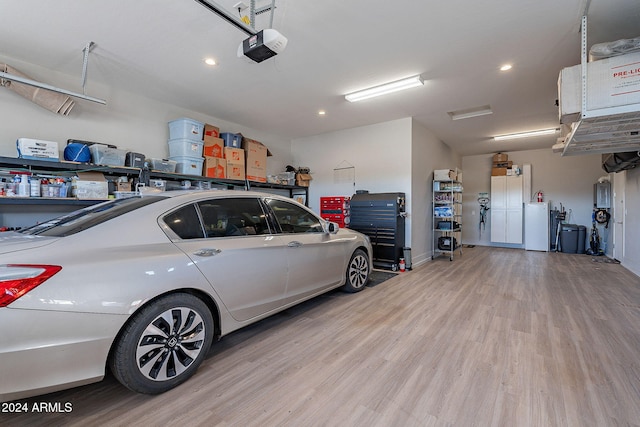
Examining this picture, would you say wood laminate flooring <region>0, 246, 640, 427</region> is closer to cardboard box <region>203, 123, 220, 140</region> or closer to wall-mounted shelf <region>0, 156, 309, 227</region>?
wall-mounted shelf <region>0, 156, 309, 227</region>

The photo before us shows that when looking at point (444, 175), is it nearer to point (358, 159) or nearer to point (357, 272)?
point (358, 159)

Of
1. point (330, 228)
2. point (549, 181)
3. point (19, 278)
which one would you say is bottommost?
point (19, 278)

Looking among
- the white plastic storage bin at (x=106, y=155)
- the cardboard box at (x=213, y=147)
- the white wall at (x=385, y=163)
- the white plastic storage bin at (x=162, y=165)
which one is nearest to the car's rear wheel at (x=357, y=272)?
the white wall at (x=385, y=163)

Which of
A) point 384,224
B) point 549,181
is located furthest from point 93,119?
point 549,181

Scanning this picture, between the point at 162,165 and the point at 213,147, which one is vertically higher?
the point at 213,147

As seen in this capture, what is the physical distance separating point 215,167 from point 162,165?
823mm

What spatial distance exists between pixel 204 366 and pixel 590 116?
364 cm

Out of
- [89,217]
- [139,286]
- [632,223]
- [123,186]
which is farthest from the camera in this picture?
[632,223]

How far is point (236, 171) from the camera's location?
5.00 m

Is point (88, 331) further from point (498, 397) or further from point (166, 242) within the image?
point (498, 397)

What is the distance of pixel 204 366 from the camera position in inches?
77.7

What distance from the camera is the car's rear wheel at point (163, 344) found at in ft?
4.97

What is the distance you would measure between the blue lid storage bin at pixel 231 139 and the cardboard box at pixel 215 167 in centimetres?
38

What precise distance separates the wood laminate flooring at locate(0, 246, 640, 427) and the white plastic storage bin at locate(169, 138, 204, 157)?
3.04 meters
